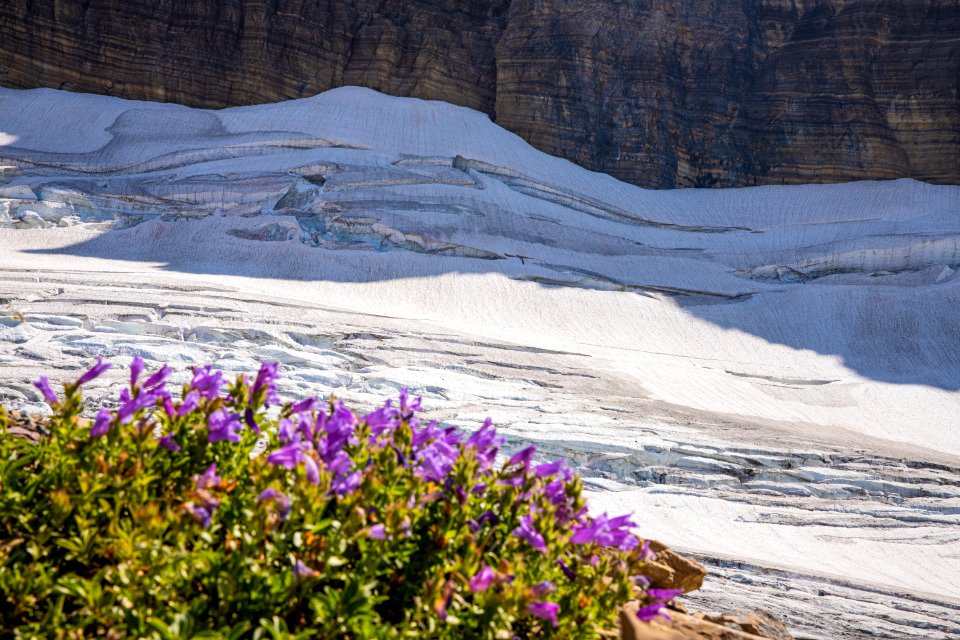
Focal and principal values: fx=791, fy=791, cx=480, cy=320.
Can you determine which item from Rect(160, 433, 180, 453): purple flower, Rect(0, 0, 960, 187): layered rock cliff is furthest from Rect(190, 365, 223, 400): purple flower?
Rect(0, 0, 960, 187): layered rock cliff

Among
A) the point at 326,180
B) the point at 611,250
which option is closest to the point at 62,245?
the point at 326,180

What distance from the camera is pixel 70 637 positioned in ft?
3.54

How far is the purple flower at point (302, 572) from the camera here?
109 centimetres

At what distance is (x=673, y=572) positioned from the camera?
208 centimetres

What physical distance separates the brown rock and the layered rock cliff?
14245mm

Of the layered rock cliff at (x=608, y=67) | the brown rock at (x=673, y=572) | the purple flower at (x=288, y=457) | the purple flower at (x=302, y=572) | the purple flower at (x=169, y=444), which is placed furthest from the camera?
the layered rock cliff at (x=608, y=67)

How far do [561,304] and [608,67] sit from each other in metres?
8.39

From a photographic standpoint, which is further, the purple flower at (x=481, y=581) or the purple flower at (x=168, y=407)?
the purple flower at (x=168, y=407)

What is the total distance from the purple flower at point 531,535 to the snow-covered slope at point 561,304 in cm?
165

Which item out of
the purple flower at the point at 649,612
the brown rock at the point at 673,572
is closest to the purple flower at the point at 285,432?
the purple flower at the point at 649,612

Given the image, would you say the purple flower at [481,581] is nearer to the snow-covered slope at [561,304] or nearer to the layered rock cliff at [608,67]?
the snow-covered slope at [561,304]

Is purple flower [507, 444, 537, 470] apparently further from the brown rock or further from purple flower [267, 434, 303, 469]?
the brown rock

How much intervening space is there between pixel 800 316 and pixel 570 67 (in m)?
8.11

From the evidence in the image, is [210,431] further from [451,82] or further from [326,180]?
[451,82]
